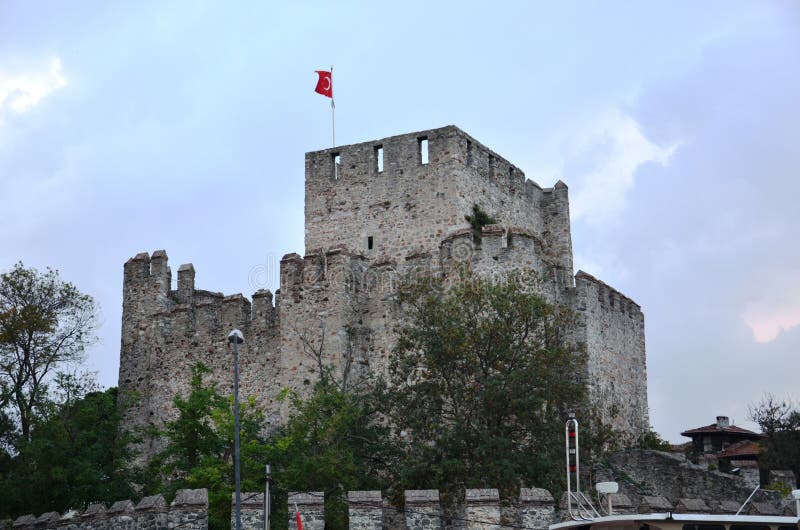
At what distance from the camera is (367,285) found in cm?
4656

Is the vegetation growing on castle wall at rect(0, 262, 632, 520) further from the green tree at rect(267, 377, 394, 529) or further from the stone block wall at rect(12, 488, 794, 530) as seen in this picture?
the stone block wall at rect(12, 488, 794, 530)

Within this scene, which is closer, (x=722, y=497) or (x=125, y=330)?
(x=722, y=497)

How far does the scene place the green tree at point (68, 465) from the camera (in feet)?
135

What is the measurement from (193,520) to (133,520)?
5.49 feet

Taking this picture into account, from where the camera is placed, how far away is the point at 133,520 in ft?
107

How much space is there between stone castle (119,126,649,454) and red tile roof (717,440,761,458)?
8.24m

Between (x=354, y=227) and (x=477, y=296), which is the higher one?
(x=354, y=227)

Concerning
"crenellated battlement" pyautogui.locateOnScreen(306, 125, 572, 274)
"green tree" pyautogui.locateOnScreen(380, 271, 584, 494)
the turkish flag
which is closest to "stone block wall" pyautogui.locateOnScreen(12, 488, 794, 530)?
"green tree" pyautogui.locateOnScreen(380, 271, 584, 494)

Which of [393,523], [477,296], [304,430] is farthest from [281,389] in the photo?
[393,523]

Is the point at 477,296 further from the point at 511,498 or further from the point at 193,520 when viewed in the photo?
the point at 193,520

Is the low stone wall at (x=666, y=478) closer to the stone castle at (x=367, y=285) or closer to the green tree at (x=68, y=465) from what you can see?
the stone castle at (x=367, y=285)

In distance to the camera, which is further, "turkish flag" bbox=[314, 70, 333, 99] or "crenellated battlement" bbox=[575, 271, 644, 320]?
"turkish flag" bbox=[314, 70, 333, 99]

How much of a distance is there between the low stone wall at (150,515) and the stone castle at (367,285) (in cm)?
1276

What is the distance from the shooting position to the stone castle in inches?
1795
